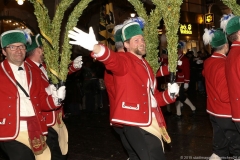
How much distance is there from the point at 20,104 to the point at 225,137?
2968 millimetres

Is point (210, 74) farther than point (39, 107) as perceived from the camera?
Yes

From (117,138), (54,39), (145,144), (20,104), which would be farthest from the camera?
(117,138)

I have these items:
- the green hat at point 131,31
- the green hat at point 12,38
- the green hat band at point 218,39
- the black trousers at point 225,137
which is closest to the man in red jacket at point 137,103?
the green hat at point 131,31

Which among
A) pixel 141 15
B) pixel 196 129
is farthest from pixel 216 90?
pixel 196 129

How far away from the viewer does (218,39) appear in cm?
485

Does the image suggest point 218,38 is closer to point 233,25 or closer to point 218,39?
point 218,39

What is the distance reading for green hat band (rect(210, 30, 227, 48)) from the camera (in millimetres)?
4812

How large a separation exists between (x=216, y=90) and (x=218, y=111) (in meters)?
0.30

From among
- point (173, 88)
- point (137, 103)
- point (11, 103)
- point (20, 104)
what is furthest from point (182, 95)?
point (11, 103)

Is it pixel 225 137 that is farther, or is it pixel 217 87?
pixel 225 137

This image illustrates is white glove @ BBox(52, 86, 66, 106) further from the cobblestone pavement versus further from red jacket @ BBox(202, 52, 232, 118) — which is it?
the cobblestone pavement

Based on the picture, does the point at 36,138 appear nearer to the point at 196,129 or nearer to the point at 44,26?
the point at 44,26

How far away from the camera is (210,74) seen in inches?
189

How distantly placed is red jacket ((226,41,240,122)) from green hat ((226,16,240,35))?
0.17 meters
